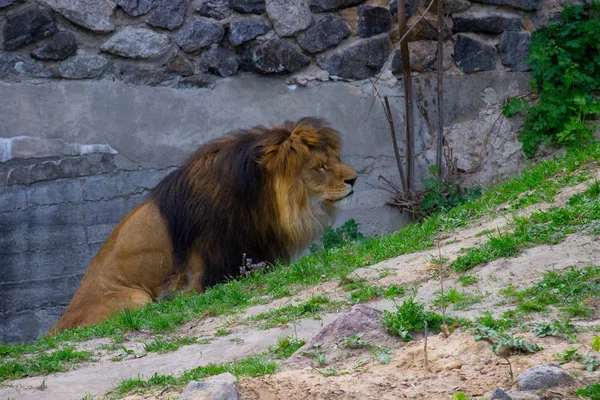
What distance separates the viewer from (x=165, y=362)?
498 centimetres

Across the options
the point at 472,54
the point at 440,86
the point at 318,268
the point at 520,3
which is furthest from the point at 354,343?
the point at 520,3

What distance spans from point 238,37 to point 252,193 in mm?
2053

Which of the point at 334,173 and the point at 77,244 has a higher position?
the point at 334,173

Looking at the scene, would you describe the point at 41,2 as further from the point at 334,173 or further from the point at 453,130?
the point at 453,130

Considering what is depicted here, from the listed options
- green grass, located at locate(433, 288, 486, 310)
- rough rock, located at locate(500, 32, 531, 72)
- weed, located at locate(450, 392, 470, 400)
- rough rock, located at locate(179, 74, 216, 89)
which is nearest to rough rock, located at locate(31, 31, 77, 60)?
rough rock, located at locate(179, 74, 216, 89)

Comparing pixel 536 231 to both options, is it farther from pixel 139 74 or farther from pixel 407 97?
pixel 139 74

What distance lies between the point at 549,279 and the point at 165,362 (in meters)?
2.12

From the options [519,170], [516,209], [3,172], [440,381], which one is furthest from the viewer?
[519,170]

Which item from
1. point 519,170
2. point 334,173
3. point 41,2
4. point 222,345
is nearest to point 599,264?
point 222,345

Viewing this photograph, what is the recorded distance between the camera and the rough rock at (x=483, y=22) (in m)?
9.64

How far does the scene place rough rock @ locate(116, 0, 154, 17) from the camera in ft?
28.7

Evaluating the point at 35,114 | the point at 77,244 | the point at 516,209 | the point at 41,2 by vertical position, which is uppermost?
the point at 41,2

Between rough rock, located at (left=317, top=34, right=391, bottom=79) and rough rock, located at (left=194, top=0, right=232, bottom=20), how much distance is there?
41.9 inches

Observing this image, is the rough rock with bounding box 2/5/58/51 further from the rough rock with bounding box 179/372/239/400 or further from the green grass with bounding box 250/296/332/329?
the rough rock with bounding box 179/372/239/400
